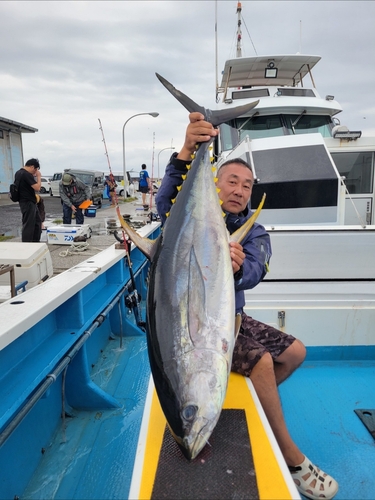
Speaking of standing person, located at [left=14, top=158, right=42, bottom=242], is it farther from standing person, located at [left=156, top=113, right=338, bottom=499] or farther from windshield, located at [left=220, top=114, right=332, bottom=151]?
standing person, located at [left=156, top=113, right=338, bottom=499]

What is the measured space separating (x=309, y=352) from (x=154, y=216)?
499 cm

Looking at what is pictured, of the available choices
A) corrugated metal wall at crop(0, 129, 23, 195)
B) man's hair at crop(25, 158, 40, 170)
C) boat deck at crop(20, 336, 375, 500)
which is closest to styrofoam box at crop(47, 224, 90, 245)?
man's hair at crop(25, 158, 40, 170)

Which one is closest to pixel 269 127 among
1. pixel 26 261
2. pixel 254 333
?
pixel 26 261

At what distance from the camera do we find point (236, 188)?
191cm

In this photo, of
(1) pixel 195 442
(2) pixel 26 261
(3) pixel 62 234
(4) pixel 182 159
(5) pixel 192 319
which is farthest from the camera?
(3) pixel 62 234

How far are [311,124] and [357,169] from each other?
1756mm

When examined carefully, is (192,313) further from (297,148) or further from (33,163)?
(33,163)

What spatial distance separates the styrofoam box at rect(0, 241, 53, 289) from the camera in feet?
10.4

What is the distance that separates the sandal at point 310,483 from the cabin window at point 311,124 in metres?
6.01

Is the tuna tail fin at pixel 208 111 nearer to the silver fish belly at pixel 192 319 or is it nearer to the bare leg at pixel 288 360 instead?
the silver fish belly at pixel 192 319

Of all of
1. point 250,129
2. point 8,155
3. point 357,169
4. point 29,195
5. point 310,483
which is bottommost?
point 310,483

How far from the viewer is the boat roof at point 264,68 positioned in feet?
21.4

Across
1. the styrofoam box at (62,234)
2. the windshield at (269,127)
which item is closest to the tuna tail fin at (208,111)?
the windshield at (269,127)

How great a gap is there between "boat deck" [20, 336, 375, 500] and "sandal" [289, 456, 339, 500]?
0.52ft
